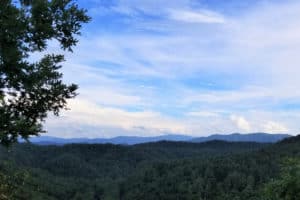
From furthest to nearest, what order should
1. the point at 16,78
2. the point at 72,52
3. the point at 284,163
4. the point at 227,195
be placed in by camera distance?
the point at 227,195, the point at 72,52, the point at 16,78, the point at 284,163

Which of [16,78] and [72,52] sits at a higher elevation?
[72,52]

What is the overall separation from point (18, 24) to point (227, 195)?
587ft

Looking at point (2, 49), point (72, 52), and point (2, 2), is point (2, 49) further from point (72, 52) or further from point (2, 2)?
point (72, 52)

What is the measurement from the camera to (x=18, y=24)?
22.2 m

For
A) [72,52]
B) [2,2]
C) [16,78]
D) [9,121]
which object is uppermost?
[2,2]

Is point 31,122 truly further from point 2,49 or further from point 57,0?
point 57,0

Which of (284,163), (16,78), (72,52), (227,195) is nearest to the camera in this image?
(284,163)

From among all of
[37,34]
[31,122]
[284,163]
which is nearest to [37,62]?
[37,34]

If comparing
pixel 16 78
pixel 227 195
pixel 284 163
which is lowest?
pixel 227 195

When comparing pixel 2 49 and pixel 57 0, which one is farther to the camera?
pixel 57 0

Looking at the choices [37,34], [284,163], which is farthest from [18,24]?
[284,163]

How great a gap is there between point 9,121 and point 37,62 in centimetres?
338

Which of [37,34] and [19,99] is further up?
[37,34]

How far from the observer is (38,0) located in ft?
76.2
